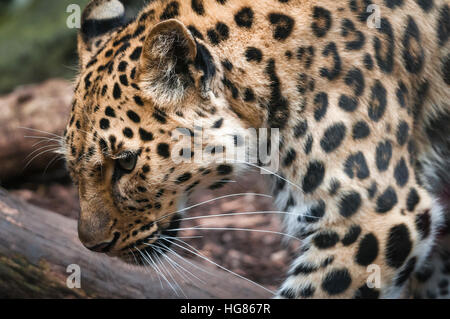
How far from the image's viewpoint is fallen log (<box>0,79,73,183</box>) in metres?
7.77

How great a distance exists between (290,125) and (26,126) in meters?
4.90

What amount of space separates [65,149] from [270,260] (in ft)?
12.1

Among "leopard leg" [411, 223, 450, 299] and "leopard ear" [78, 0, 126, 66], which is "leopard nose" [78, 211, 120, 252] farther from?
"leopard leg" [411, 223, 450, 299]

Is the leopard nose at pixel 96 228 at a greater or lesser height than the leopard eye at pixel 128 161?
lesser

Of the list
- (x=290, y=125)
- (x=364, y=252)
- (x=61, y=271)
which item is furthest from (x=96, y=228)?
(x=364, y=252)

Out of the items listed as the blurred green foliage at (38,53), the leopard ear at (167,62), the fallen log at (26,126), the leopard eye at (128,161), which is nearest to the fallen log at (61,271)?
the leopard eye at (128,161)

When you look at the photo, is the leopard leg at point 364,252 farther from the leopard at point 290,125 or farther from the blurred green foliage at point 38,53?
the blurred green foliage at point 38,53

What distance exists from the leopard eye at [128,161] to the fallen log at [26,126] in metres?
4.01

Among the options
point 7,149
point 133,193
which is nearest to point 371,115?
point 133,193

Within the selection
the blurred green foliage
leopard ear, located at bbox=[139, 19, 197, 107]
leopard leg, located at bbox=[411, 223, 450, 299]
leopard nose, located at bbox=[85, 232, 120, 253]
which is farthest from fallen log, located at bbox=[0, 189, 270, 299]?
the blurred green foliage

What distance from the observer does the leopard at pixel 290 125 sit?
3.70 metres

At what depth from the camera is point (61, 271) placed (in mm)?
4574

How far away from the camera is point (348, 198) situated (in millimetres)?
3689
